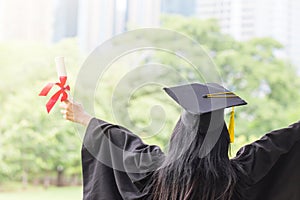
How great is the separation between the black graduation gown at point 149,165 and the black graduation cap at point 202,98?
10cm

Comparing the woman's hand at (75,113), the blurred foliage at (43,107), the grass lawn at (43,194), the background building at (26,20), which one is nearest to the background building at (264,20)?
the blurred foliage at (43,107)

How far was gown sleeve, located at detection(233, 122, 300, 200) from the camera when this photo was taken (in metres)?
1.28

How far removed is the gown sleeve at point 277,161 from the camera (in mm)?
1276

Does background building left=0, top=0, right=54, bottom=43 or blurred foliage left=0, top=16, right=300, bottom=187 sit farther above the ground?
background building left=0, top=0, right=54, bottom=43

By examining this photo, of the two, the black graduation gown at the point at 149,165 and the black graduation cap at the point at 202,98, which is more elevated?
the black graduation cap at the point at 202,98

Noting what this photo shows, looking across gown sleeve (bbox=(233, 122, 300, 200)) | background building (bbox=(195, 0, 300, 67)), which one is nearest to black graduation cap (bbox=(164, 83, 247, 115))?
gown sleeve (bbox=(233, 122, 300, 200))

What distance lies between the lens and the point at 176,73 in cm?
254

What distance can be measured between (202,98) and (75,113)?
1.13ft

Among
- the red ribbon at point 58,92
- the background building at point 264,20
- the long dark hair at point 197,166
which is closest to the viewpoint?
the long dark hair at point 197,166

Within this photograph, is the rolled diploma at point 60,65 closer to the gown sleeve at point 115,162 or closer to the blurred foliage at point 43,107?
the gown sleeve at point 115,162

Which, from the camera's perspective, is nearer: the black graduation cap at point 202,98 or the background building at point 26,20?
the black graduation cap at point 202,98

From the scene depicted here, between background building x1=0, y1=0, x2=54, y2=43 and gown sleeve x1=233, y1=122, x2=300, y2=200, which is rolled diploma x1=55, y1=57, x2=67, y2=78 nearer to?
gown sleeve x1=233, y1=122, x2=300, y2=200

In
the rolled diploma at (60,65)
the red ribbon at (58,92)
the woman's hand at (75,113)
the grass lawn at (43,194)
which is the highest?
the rolled diploma at (60,65)

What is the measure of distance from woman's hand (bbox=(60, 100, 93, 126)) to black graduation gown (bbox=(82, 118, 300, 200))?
1.4 inches
